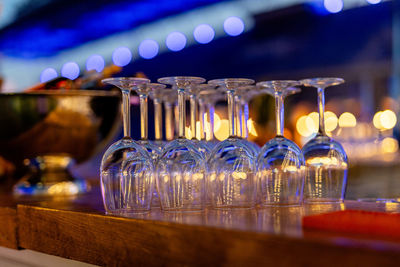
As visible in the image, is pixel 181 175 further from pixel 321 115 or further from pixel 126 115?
pixel 321 115

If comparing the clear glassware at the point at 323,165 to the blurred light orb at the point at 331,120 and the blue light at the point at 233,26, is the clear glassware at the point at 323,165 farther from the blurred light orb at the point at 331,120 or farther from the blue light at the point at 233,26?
the blue light at the point at 233,26

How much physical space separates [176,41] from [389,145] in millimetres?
2328

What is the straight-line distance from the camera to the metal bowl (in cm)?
147

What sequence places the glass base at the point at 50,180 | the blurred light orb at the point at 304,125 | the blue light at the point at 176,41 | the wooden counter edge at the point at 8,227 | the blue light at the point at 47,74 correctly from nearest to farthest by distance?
the wooden counter edge at the point at 8,227 < the glass base at the point at 50,180 < the blurred light orb at the point at 304,125 < the blue light at the point at 176,41 < the blue light at the point at 47,74

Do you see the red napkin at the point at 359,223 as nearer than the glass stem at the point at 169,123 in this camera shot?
Yes

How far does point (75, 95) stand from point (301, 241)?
1.07m

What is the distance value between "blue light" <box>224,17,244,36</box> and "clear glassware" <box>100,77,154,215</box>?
3948 mm

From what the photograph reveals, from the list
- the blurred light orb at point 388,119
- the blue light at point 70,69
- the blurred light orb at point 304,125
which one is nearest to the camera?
the blurred light orb at point 388,119

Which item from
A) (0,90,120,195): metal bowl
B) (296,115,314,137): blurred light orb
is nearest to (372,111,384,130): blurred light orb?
(296,115,314,137): blurred light orb

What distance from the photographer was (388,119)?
13.7ft

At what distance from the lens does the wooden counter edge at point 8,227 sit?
1.00 m

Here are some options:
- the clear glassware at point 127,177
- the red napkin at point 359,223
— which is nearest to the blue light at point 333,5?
the clear glassware at point 127,177

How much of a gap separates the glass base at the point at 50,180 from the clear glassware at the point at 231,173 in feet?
2.16

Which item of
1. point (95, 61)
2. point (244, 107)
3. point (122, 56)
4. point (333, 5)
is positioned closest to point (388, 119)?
point (333, 5)
